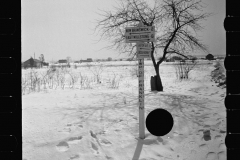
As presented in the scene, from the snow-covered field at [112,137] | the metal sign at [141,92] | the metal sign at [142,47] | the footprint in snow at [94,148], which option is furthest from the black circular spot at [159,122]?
the metal sign at [142,47]

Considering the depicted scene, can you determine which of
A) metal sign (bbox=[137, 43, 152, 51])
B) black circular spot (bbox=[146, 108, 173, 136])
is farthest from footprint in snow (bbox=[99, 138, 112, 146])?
black circular spot (bbox=[146, 108, 173, 136])

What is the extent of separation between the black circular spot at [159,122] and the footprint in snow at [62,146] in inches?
71.2

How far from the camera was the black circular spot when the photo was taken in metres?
1.07

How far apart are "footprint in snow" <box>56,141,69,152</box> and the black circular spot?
1.81 m

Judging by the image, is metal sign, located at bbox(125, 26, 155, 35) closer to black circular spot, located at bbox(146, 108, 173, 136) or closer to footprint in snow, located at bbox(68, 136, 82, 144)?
black circular spot, located at bbox(146, 108, 173, 136)

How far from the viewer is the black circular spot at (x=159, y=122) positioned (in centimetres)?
107

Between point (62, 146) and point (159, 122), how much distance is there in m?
1.95

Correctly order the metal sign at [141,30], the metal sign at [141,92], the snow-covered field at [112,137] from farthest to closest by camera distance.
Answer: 1. the metal sign at [141,92]
2. the metal sign at [141,30]
3. the snow-covered field at [112,137]

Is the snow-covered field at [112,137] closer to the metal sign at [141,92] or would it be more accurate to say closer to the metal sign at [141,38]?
the metal sign at [141,92]

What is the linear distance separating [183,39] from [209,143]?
219 inches

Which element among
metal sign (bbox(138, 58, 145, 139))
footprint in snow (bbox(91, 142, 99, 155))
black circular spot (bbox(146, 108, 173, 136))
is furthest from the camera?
metal sign (bbox(138, 58, 145, 139))

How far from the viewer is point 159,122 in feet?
3.55

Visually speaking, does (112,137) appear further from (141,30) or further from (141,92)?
(141,30)
